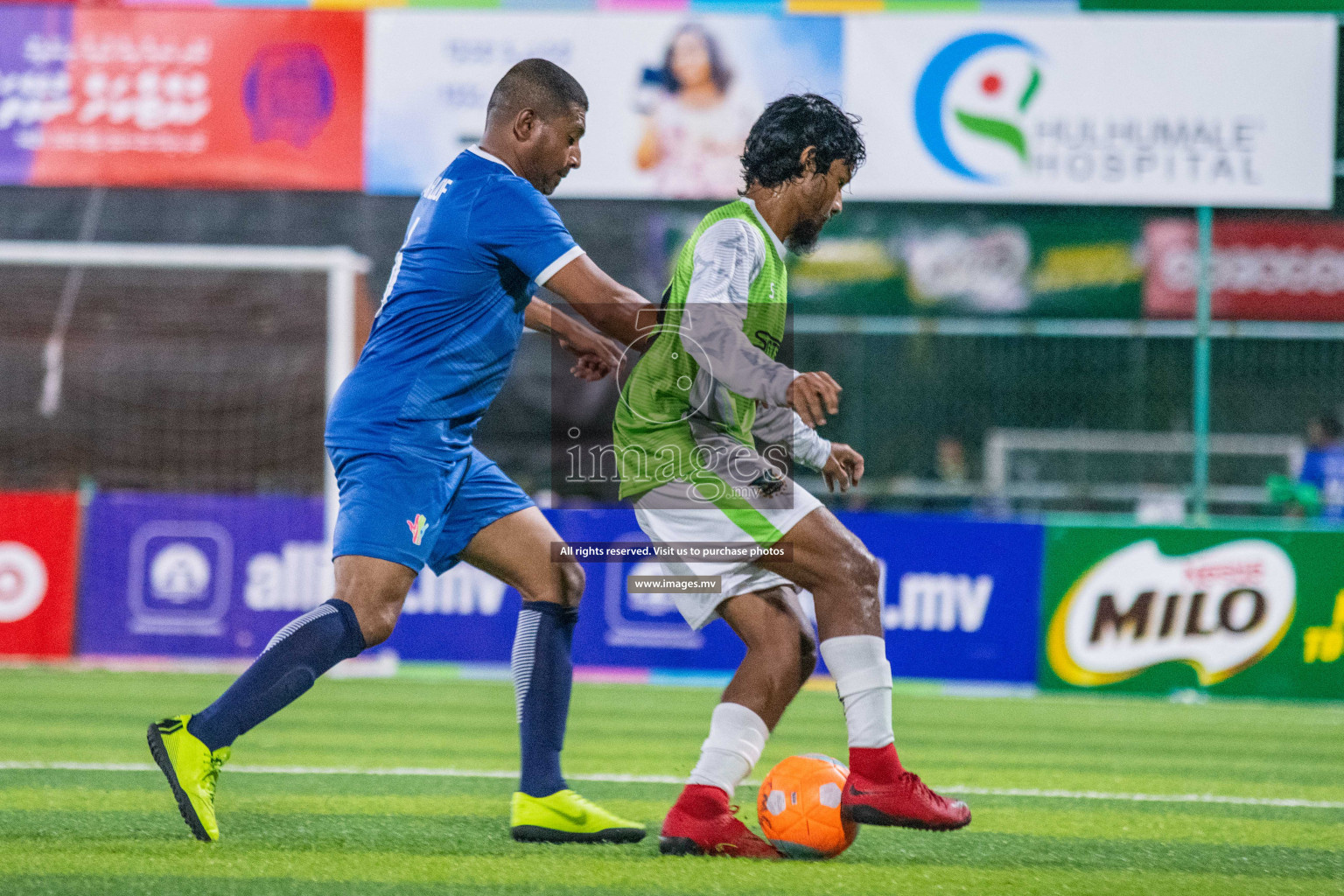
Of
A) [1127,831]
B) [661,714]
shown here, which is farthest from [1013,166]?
[1127,831]

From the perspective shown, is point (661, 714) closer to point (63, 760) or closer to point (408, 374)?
point (63, 760)

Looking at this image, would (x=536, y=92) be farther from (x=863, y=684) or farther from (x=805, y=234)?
(x=863, y=684)

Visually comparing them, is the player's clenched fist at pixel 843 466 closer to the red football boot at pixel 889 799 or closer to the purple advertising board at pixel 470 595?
the red football boot at pixel 889 799

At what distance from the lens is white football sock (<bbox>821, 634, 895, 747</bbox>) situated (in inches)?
164

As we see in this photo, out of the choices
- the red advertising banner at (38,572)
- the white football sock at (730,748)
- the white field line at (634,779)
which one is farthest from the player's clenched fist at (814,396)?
the red advertising banner at (38,572)

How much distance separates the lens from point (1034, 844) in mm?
4629

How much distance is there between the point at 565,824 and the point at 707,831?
0.46 m

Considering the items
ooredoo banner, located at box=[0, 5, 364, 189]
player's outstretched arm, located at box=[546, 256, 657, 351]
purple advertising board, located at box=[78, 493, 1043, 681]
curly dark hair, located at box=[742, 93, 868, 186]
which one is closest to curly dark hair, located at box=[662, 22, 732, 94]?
ooredoo banner, located at box=[0, 5, 364, 189]

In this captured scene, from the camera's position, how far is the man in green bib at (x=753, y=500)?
4133 millimetres

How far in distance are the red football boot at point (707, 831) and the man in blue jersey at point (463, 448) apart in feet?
0.75

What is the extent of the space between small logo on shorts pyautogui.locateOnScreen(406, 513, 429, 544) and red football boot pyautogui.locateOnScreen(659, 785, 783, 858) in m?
1.00

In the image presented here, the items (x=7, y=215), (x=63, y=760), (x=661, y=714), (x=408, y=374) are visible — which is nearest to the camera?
(x=408, y=374)

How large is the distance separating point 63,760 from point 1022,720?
18.0ft

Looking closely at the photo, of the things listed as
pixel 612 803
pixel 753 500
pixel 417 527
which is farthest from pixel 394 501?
pixel 612 803
